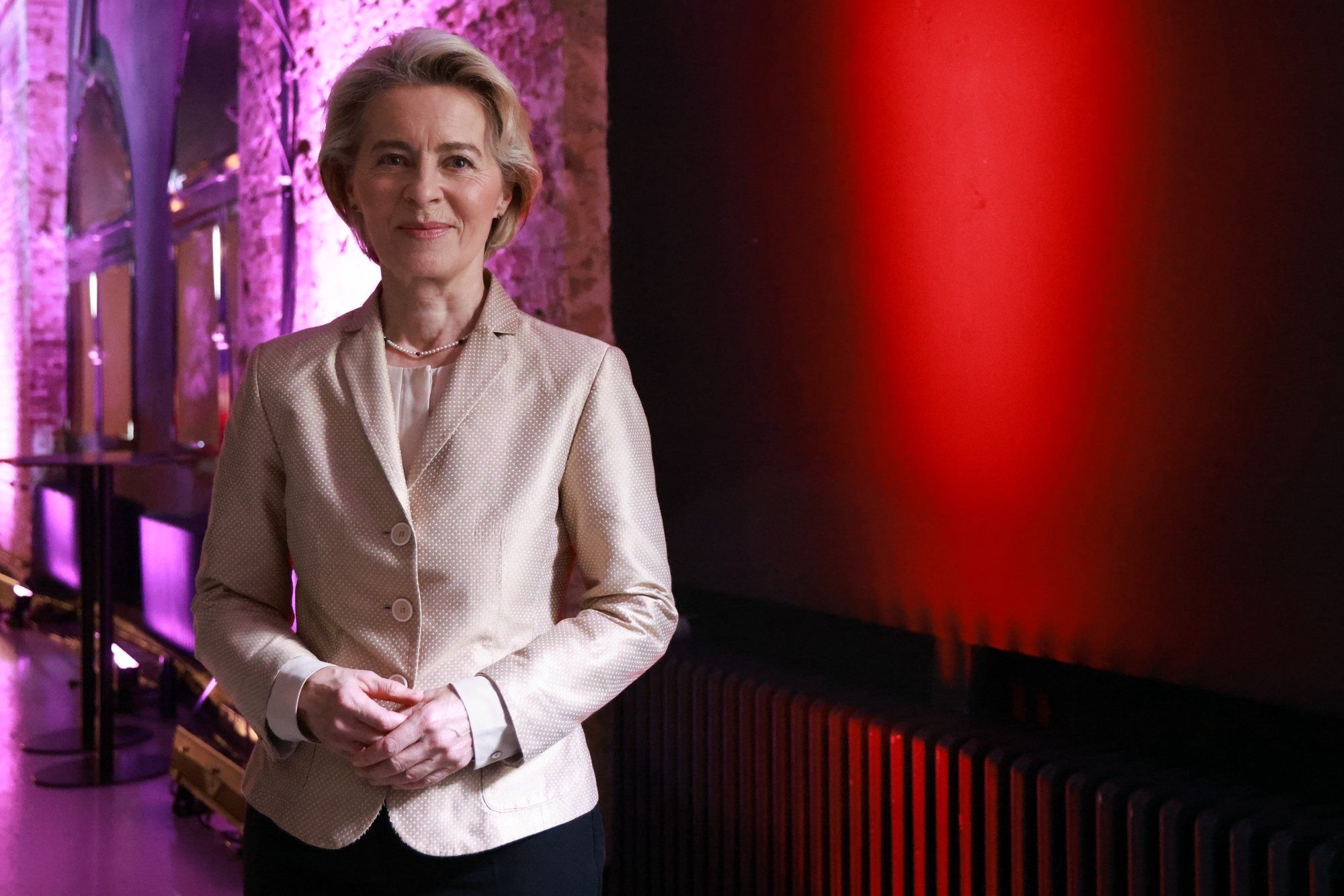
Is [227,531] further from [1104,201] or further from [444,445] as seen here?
[1104,201]

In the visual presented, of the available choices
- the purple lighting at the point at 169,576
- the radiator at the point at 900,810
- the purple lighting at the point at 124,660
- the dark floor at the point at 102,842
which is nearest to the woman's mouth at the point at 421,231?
the radiator at the point at 900,810

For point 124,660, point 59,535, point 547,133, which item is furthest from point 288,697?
point 59,535

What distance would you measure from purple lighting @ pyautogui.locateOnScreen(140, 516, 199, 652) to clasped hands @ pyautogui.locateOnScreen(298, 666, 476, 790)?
14.7 feet

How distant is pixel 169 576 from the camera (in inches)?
239

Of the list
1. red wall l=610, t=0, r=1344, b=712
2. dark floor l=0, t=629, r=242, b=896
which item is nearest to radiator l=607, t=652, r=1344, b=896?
red wall l=610, t=0, r=1344, b=712

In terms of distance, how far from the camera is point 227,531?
1.38m

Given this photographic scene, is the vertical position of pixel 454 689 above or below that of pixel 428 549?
below

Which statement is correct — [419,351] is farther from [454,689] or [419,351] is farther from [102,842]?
[102,842]

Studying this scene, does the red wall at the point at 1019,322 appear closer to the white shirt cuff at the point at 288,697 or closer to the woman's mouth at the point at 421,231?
the woman's mouth at the point at 421,231

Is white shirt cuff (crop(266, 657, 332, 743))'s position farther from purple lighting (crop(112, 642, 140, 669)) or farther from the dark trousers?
purple lighting (crop(112, 642, 140, 669))

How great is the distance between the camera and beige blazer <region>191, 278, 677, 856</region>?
4.24 feet

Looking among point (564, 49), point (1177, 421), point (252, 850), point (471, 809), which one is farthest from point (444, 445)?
point (564, 49)

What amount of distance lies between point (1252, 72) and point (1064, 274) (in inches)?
16.2

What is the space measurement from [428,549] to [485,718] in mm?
199
